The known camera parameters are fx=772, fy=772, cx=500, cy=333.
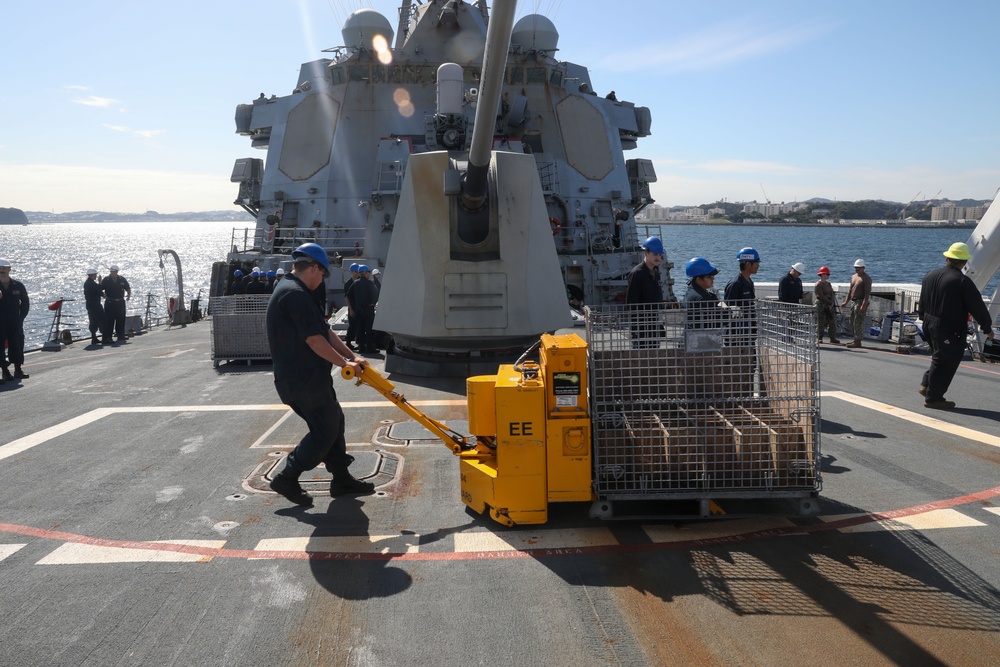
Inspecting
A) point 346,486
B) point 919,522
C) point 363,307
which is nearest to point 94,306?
point 363,307

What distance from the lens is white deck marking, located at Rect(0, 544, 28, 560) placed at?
14.6ft

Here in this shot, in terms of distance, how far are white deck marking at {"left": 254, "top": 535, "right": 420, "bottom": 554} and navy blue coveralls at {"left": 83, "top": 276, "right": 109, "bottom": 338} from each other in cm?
1337

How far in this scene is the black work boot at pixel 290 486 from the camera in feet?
17.3

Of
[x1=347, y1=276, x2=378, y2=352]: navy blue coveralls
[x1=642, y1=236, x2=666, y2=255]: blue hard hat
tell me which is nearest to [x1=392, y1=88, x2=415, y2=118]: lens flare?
[x1=347, y1=276, x2=378, y2=352]: navy blue coveralls

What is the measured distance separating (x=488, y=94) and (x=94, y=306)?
41.7 ft

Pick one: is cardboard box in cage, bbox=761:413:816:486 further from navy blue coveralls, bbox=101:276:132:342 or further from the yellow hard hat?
navy blue coveralls, bbox=101:276:132:342

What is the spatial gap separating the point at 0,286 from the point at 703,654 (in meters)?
11.3

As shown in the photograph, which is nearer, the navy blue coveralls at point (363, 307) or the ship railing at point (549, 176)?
the navy blue coveralls at point (363, 307)

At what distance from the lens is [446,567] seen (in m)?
4.25

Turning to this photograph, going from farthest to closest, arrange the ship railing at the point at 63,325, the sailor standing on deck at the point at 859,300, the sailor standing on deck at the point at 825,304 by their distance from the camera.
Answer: the ship railing at the point at 63,325 → the sailor standing on deck at the point at 825,304 → the sailor standing on deck at the point at 859,300

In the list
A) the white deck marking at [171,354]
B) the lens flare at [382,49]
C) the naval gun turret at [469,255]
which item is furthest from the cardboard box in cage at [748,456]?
the lens flare at [382,49]

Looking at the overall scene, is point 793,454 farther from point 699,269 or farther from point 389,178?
point 389,178

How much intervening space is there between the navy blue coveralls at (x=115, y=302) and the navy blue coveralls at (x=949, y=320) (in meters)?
14.7

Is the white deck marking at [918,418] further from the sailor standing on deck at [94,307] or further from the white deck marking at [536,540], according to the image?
the sailor standing on deck at [94,307]
